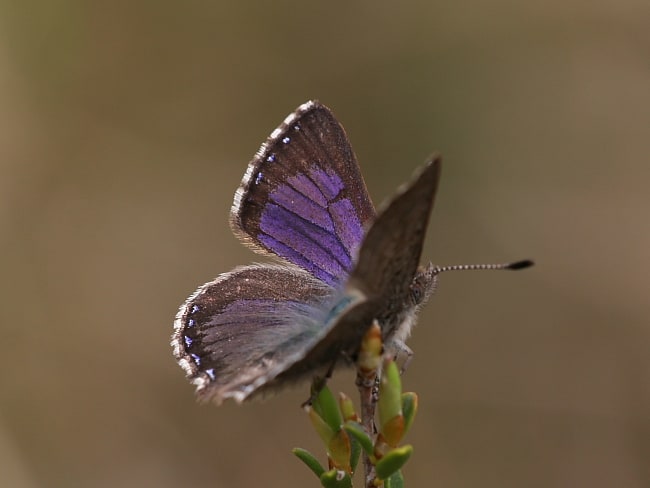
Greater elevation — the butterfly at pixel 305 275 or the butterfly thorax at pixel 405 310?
the butterfly at pixel 305 275

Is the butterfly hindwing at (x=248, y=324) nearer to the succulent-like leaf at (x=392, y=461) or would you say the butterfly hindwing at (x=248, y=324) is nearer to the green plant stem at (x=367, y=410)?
the green plant stem at (x=367, y=410)

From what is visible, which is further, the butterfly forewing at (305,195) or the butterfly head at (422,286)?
the butterfly forewing at (305,195)

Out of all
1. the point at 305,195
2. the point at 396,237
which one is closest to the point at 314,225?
the point at 305,195

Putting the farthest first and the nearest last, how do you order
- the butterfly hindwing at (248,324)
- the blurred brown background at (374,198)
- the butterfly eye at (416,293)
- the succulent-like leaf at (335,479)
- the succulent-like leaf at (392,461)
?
the blurred brown background at (374,198) → the butterfly eye at (416,293) → the butterfly hindwing at (248,324) → the succulent-like leaf at (335,479) → the succulent-like leaf at (392,461)

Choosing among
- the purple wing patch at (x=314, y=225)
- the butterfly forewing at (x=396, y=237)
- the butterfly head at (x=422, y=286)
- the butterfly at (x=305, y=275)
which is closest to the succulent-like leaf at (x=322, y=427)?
the butterfly at (x=305, y=275)

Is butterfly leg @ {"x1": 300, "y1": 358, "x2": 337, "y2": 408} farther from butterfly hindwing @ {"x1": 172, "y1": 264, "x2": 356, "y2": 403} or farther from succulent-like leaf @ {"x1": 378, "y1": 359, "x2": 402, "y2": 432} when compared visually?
succulent-like leaf @ {"x1": 378, "y1": 359, "x2": 402, "y2": 432}

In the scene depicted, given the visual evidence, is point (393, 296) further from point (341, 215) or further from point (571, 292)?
point (571, 292)

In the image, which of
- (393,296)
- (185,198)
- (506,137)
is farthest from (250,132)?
(393,296)

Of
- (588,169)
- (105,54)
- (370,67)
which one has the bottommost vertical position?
(588,169)

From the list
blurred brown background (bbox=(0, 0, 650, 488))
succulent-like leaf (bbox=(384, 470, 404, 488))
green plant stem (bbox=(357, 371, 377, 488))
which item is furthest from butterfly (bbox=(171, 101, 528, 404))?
blurred brown background (bbox=(0, 0, 650, 488))
